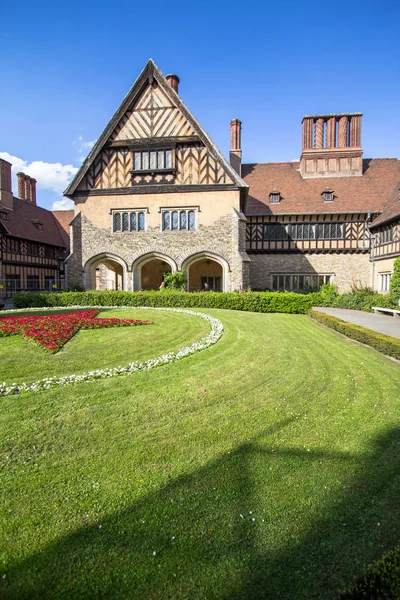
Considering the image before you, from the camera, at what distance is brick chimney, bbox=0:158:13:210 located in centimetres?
2945

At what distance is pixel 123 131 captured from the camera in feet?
71.6

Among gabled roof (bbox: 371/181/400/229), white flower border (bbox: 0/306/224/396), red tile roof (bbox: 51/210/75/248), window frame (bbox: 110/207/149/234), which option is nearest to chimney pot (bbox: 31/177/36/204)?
red tile roof (bbox: 51/210/75/248)

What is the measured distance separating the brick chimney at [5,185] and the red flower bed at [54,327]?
23066 millimetres

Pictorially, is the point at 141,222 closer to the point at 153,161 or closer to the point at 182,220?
the point at 182,220

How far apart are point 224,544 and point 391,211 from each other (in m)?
24.7

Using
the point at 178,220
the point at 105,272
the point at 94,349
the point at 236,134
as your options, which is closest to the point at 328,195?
the point at 236,134

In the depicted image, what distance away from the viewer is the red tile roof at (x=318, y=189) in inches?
1026

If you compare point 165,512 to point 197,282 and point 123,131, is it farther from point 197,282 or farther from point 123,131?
point 197,282

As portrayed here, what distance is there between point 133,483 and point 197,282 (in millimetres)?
25800

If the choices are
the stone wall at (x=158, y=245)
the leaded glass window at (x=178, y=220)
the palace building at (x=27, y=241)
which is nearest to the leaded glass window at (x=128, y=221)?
the stone wall at (x=158, y=245)

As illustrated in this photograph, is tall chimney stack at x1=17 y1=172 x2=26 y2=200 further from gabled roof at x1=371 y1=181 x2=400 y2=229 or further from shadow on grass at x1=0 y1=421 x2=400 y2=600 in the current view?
shadow on grass at x1=0 y1=421 x2=400 y2=600

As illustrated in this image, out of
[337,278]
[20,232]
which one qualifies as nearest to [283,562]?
[337,278]

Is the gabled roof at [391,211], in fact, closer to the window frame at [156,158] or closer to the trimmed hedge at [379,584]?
the window frame at [156,158]

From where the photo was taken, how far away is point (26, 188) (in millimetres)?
36375
